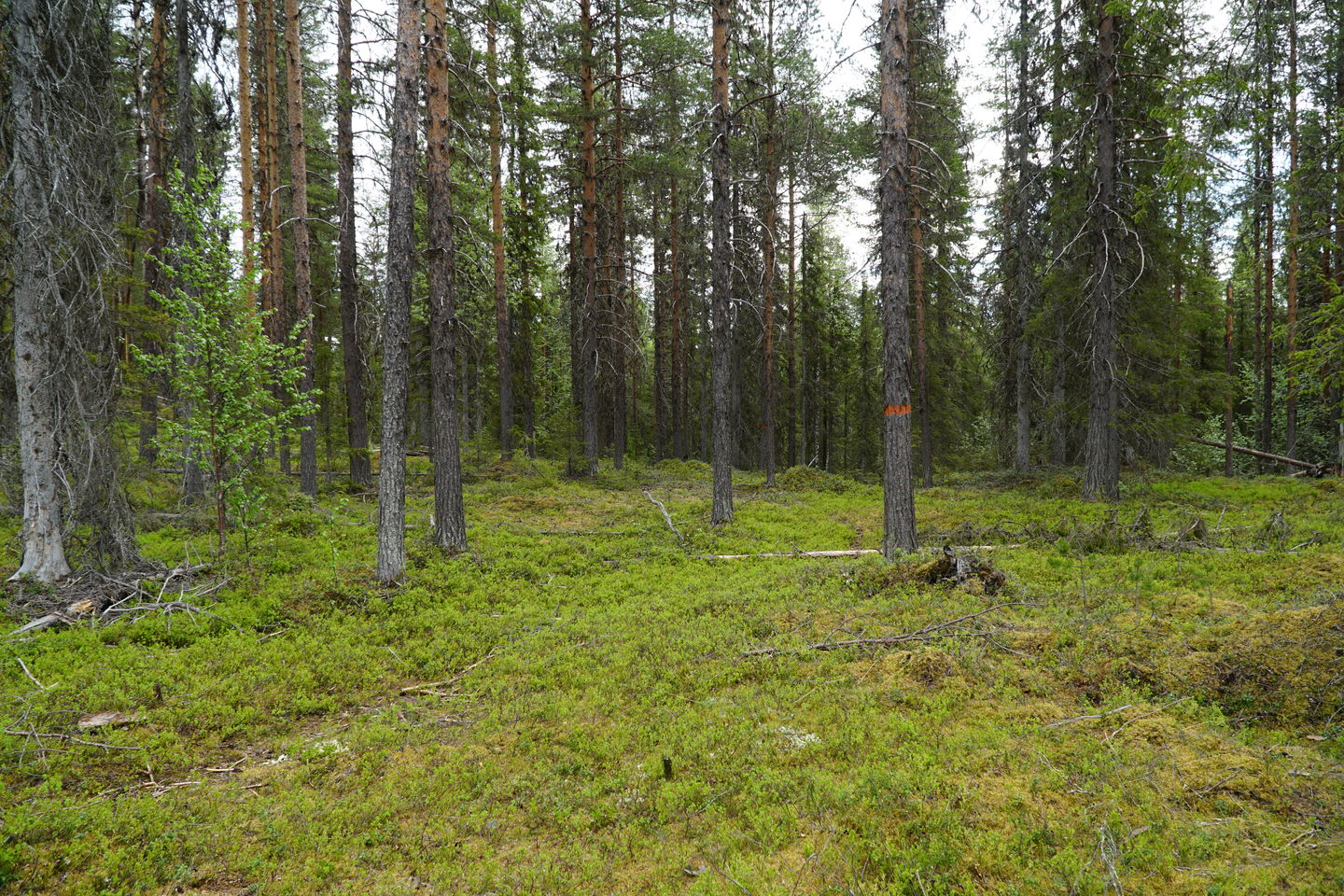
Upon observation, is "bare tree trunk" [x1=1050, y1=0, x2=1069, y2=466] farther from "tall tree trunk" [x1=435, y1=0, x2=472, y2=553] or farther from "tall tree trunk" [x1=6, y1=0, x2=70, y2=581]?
"tall tree trunk" [x1=6, y1=0, x2=70, y2=581]

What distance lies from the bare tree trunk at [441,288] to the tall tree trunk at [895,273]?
23.3ft

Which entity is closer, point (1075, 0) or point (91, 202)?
point (91, 202)

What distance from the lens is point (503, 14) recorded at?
43.8 ft

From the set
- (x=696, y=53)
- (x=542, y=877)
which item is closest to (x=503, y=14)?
(x=696, y=53)

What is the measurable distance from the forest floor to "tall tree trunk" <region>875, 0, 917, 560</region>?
1247 mm

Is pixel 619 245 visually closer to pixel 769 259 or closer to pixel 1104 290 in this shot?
pixel 769 259

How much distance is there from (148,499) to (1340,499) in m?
24.9

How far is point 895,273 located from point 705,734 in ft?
25.5

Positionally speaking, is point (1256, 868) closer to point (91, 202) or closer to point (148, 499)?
point (91, 202)

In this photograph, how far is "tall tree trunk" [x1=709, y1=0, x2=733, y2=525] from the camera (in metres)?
13.3

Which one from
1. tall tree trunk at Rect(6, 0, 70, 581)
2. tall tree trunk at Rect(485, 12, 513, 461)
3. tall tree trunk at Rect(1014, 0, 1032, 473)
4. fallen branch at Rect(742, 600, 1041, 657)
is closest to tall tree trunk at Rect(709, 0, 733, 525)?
tall tree trunk at Rect(485, 12, 513, 461)

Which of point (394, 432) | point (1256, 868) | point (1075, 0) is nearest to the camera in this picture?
point (1256, 868)

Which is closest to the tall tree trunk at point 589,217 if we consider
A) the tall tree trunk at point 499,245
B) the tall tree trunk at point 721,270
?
the tall tree trunk at point 499,245

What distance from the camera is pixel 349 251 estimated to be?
1521 cm
